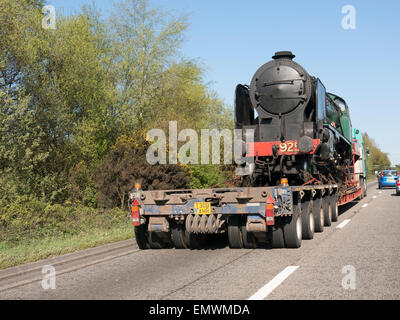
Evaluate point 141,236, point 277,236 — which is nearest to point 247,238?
point 277,236

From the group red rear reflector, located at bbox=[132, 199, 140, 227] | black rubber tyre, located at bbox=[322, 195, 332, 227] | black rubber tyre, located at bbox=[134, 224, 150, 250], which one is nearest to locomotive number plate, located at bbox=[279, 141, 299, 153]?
black rubber tyre, located at bbox=[322, 195, 332, 227]

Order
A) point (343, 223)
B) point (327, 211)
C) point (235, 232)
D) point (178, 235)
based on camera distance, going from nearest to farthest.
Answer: point (235, 232), point (178, 235), point (327, 211), point (343, 223)

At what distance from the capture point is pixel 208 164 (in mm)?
23422

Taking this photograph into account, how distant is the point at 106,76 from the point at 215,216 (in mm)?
14556

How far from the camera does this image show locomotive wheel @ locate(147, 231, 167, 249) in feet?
30.9

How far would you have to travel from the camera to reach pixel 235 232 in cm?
884

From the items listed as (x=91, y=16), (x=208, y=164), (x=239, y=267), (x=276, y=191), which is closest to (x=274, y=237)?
(x=276, y=191)

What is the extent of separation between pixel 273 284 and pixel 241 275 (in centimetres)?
72

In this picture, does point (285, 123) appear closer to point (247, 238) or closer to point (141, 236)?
point (247, 238)

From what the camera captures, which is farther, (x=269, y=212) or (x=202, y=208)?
(x=202, y=208)

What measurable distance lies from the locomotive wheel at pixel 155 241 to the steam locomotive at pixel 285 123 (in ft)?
10.5

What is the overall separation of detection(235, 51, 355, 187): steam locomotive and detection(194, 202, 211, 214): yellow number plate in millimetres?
3168

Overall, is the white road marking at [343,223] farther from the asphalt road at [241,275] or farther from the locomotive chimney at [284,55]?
the locomotive chimney at [284,55]

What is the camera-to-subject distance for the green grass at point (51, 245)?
8.26 metres
